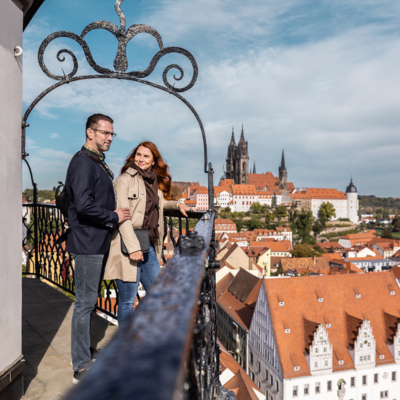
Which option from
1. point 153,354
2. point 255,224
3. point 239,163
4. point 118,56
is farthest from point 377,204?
point 153,354

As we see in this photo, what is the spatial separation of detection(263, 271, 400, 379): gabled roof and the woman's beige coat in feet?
88.7

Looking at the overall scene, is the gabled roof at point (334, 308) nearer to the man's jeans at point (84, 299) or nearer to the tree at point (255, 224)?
the man's jeans at point (84, 299)

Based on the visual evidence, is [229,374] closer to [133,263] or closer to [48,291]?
[48,291]

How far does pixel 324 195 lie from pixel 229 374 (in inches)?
3407

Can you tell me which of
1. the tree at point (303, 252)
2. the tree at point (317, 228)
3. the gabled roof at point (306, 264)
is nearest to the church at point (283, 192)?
the tree at point (317, 228)

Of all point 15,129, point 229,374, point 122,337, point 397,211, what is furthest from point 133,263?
point 397,211

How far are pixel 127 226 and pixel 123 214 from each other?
0.10 metres

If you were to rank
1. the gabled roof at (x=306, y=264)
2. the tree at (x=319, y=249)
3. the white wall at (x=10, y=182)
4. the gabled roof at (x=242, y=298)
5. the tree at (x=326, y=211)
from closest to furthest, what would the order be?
1. the white wall at (x=10, y=182)
2. the gabled roof at (x=242, y=298)
3. the gabled roof at (x=306, y=264)
4. the tree at (x=319, y=249)
5. the tree at (x=326, y=211)

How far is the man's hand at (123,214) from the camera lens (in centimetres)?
254

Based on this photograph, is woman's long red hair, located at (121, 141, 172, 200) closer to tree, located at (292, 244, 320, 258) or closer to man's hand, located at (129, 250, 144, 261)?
man's hand, located at (129, 250, 144, 261)

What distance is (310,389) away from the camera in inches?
1035

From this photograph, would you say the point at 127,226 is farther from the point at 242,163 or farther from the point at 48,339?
the point at 242,163

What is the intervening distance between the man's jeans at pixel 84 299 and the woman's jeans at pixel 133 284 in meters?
0.24

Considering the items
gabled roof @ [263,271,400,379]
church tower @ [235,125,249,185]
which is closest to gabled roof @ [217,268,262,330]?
gabled roof @ [263,271,400,379]
